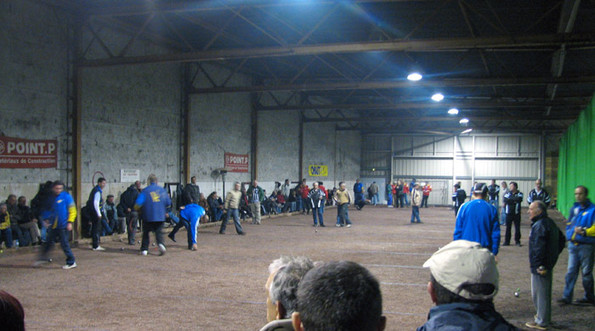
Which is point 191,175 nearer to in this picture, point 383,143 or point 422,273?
point 422,273

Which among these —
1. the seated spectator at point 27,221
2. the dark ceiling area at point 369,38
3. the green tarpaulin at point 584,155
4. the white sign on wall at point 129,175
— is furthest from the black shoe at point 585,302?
the white sign on wall at point 129,175

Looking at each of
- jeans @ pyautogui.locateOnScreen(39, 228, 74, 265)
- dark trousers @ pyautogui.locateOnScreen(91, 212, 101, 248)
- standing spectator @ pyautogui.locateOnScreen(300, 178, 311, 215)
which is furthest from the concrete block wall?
standing spectator @ pyautogui.locateOnScreen(300, 178, 311, 215)

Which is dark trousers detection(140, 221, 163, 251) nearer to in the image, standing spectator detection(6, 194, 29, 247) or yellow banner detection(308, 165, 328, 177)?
standing spectator detection(6, 194, 29, 247)

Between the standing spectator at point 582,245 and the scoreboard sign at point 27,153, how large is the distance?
11892mm

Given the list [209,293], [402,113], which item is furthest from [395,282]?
[402,113]

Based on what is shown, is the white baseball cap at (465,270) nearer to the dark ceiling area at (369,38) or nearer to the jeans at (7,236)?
the dark ceiling area at (369,38)

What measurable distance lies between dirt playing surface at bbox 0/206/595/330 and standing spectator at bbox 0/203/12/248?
1.40 feet

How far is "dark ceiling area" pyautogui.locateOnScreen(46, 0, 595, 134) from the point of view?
1217cm

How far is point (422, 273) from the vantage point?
33.7 feet

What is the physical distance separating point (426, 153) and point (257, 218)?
2222cm

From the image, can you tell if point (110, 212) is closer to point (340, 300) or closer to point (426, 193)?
point (340, 300)

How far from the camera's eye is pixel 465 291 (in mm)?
2227

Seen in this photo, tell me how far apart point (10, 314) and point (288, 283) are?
1375 millimetres

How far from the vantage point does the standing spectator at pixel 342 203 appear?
19734 millimetres
